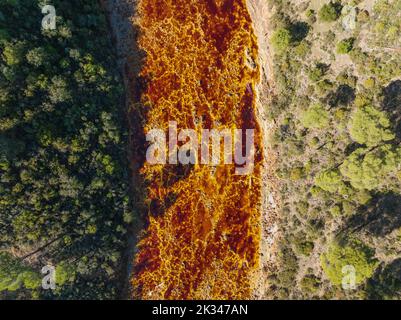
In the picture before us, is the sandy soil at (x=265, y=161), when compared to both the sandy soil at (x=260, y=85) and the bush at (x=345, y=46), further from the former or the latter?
the bush at (x=345, y=46)

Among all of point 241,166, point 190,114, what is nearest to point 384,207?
point 241,166

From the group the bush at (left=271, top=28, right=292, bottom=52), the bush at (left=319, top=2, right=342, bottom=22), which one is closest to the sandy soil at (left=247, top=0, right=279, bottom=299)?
the bush at (left=271, top=28, right=292, bottom=52)

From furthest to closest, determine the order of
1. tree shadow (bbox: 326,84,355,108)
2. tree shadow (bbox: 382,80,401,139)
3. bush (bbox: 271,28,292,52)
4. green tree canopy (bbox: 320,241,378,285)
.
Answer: bush (bbox: 271,28,292,52) < tree shadow (bbox: 326,84,355,108) < tree shadow (bbox: 382,80,401,139) < green tree canopy (bbox: 320,241,378,285)

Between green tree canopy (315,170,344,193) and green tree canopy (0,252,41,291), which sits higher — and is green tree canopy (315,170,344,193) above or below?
A: above

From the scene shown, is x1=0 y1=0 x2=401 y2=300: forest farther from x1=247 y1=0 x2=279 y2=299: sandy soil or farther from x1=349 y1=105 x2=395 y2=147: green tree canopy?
x1=247 y1=0 x2=279 y2=299: sandy soil

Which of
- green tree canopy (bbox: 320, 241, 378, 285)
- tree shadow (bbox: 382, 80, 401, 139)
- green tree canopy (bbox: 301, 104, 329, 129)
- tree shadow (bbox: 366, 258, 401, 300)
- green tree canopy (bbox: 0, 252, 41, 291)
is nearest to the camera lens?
green tree canopy (bbox: 0, 252, 41, 291)

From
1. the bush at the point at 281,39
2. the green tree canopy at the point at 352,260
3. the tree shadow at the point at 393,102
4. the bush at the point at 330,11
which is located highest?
the bush at the point at 330,11

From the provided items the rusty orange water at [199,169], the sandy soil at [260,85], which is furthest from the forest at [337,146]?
the rusty orange water at [199,169]
